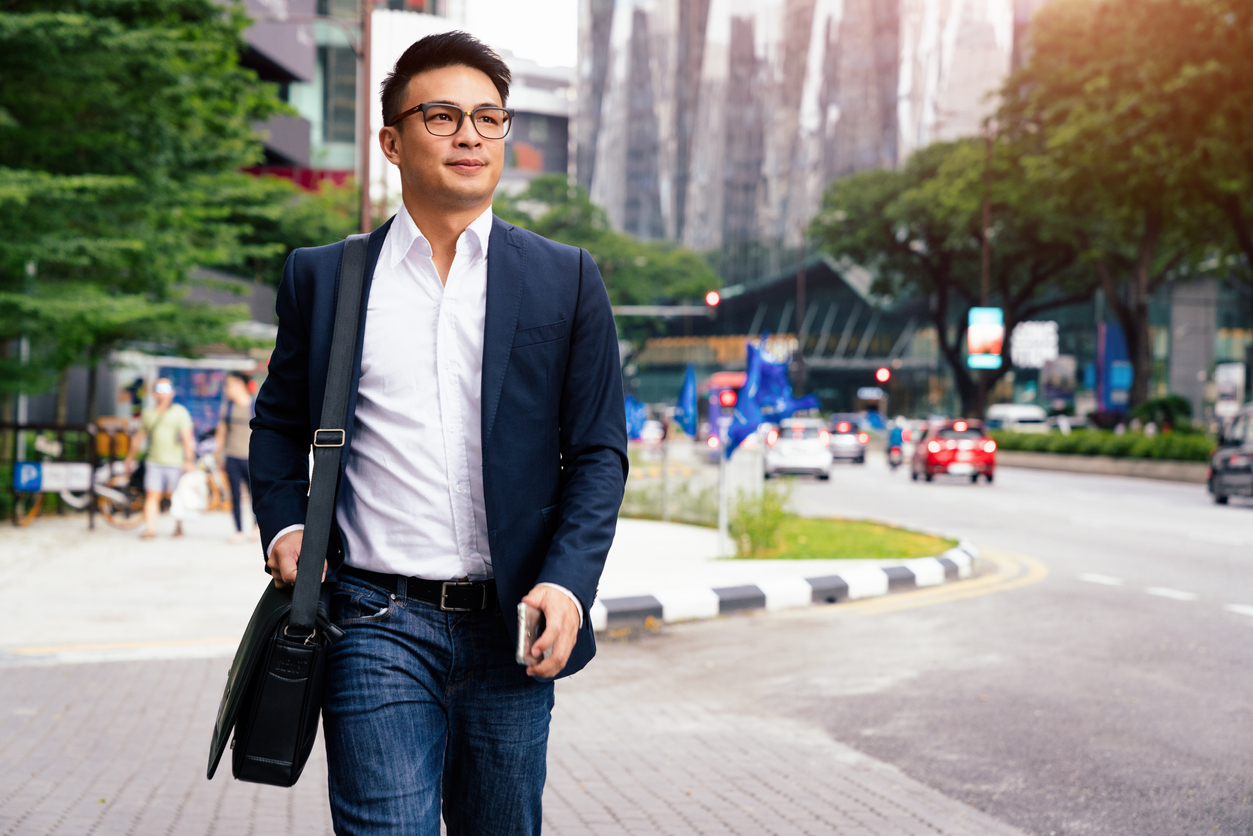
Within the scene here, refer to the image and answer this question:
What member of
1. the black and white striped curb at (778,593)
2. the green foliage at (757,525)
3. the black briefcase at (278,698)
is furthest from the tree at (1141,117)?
the black briefcase at (278,698)

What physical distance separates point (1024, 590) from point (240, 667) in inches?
377

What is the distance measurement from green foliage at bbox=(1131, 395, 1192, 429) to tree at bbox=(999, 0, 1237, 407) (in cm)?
55

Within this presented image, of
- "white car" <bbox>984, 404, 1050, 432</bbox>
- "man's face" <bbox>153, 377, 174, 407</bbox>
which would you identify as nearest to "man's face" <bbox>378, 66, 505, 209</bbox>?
"man's face" <bbox>153, 377, 174, 407</bbox>

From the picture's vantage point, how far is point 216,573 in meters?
11.5

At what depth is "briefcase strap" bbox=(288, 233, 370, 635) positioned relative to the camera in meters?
2.26

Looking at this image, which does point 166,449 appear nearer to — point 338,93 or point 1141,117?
point 1141,117

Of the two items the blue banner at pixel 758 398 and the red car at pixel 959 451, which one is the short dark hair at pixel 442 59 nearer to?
the blue banner at pixel 758 398

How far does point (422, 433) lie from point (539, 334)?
270 mm

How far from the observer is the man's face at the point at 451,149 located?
2451mm

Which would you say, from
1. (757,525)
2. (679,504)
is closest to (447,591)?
(757,525)

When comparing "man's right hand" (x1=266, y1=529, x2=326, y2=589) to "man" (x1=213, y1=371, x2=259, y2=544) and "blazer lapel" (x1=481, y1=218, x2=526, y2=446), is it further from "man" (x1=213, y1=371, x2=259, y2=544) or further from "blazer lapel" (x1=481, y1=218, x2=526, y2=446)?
"man" (x1=213, y1=371, x2=259, y2=544)

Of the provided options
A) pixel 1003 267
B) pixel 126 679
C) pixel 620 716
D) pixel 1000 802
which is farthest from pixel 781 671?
pixel 1003 267

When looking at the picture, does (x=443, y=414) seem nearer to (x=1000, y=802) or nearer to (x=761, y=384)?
(x=1000, y=802)

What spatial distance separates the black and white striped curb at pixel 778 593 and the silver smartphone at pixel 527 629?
6.25m
